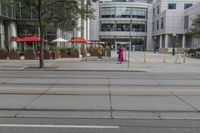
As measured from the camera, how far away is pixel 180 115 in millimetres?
8227

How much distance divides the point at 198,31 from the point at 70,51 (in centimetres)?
2156

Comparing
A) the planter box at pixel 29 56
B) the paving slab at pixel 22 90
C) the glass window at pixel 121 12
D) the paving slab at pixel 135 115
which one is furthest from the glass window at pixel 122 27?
the paving slab at pixel 135 115

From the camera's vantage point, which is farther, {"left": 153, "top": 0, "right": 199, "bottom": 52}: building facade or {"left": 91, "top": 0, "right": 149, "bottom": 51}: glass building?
{"left": 91, "top": 0, "right": 149, "bottom": 51}: glass building

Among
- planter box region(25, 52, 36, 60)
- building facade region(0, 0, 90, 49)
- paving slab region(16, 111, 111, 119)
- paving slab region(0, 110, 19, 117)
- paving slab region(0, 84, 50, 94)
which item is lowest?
paving slab region(16, 111, 111, 119)

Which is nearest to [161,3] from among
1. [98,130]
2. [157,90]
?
[157,90]

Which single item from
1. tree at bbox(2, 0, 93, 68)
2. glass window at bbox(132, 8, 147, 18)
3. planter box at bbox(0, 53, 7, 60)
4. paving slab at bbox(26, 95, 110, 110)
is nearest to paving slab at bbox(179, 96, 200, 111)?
paving slab at bbox(26, 95, 110, 110)

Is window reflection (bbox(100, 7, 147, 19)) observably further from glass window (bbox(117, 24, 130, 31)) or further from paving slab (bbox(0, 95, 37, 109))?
paving slab (bbox(0, 95, 37, 109))

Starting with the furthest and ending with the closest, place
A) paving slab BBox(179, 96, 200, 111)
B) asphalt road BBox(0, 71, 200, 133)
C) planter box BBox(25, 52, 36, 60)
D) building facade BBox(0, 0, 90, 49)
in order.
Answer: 1. building facade BBox(0, 0, 90, 49)
2. planter box BBox(25, 52, 36, 60)
3. paving slab BBox(179, 96, 200, 111)
4. asphalt road BBox(0, 71, 200, 133)

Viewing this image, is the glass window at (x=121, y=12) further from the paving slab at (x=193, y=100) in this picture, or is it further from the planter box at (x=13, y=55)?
the paving slab at (x=193, y=100)

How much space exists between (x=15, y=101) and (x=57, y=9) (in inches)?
597

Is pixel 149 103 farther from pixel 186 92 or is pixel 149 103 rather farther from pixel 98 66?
pixel 98 66

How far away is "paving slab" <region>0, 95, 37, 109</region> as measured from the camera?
29.8 feet

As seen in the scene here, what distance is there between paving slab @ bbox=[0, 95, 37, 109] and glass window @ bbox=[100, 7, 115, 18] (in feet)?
333

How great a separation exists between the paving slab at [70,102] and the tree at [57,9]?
45.5ft
